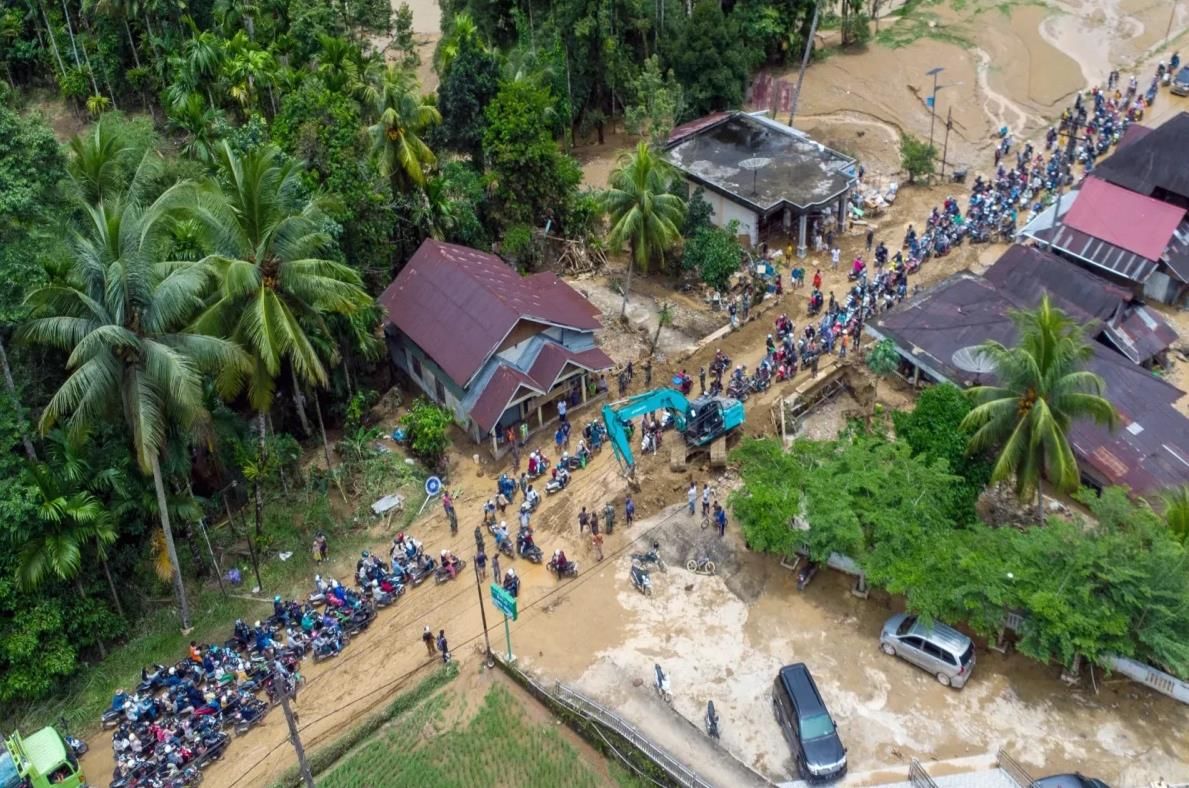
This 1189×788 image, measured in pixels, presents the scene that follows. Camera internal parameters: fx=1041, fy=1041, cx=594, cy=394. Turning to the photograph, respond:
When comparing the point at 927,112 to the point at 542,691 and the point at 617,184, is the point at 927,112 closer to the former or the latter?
the point at 617,184

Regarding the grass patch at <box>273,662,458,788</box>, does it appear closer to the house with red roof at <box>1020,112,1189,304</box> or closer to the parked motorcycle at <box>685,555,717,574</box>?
the parked motorcycle at <box>685,555,717,574</box>

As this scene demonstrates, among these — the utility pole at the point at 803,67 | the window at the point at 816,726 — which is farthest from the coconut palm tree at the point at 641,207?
the window at the point at 816,726

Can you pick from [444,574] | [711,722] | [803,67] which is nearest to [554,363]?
[444,574]

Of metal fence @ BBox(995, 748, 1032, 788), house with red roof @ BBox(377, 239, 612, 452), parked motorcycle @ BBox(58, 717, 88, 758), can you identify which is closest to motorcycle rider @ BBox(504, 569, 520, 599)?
house with red roof @ BBox(377, 239, 612, 452)

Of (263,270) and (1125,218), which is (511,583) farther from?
(1125,218)

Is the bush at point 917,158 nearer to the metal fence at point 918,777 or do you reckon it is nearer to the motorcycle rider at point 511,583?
the motorcycle rider at point 511,583

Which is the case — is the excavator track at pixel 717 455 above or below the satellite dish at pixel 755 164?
below

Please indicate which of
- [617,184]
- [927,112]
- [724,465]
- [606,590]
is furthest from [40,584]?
[927,112]
